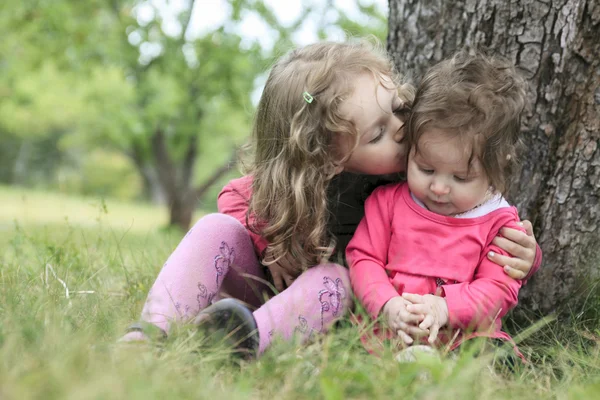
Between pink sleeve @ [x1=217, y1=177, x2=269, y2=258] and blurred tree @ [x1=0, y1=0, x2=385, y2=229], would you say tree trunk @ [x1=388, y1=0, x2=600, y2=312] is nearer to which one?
pink sleeve @ [x1=217, y1=177, x2=269, y2=258]

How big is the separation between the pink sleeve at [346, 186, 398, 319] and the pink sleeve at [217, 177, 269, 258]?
37 centimetres

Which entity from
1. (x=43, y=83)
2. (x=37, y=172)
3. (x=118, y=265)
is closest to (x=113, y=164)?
(x=37, y=172)

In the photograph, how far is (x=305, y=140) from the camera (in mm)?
2170

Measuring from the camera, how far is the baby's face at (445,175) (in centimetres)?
200

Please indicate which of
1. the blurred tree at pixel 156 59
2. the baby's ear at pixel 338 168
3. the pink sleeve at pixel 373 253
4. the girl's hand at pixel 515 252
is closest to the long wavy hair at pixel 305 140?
the baby's ear at pixel 338 168

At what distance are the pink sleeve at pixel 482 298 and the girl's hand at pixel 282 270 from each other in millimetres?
598

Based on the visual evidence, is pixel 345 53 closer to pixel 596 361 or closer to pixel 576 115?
pixel 576 115

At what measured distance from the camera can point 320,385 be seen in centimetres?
138

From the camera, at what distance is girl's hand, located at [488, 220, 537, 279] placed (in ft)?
6.79

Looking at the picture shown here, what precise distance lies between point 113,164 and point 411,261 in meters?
32.1

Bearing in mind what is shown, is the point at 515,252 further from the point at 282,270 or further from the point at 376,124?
the point at 282,270

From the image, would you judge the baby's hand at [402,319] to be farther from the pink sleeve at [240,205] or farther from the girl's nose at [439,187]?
the pink sleeve at [240,205]

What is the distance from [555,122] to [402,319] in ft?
3.50

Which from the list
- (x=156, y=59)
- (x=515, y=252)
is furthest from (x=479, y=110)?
(x=156, y=59)
